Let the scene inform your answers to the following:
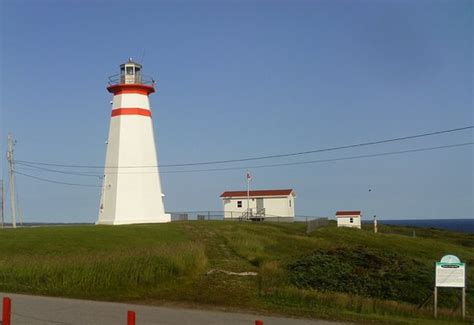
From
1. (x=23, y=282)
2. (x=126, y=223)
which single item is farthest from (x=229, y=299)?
(x=126, y=223)

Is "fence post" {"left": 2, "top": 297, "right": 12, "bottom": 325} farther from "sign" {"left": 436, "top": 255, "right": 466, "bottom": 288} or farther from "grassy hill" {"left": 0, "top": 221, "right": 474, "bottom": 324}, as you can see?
"sign" {"left": 436, "top": 255, "right": 466, "bottom": 288}

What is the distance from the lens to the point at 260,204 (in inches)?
2532

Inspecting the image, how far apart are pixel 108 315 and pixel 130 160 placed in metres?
31.5

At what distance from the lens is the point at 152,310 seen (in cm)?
1616

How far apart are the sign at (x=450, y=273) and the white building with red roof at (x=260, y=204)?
45.4 meters

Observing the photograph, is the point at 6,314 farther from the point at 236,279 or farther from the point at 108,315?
the point at 236,279

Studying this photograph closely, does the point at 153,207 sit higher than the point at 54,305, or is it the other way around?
the point at 153,207

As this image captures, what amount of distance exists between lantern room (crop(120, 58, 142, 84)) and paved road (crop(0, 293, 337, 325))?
31305 millimetres

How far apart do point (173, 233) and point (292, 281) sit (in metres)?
16.2

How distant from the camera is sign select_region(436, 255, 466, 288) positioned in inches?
690

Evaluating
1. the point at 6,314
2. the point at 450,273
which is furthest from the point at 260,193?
the point at 6,314

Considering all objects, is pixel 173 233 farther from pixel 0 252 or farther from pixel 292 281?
pixel 292 281

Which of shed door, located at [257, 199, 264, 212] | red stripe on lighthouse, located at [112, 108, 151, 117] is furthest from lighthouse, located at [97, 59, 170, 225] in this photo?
shed door, located at [257, 199, 264, 212]

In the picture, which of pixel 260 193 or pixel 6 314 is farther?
pixel 260 193
